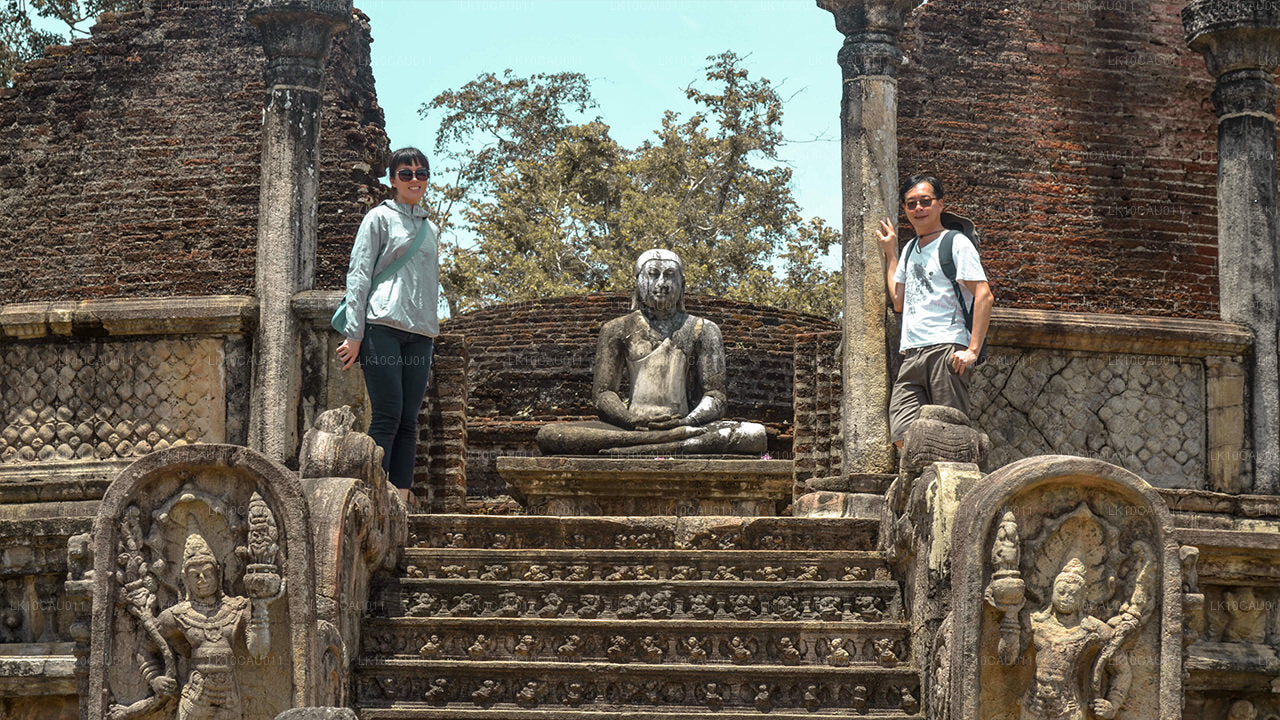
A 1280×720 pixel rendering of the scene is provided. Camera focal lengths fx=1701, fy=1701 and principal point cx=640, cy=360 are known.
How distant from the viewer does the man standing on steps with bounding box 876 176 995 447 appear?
7.85m

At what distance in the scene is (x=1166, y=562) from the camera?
638cm

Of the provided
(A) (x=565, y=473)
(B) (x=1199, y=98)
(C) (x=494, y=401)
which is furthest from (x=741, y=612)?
(B) (x=1199, y=98)

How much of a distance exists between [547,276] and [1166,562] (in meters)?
17.5

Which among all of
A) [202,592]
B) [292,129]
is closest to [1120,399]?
[292,129]

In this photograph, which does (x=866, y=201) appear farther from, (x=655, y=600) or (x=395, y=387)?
(x=655, y=600)

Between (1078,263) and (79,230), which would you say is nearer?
(1078,263)

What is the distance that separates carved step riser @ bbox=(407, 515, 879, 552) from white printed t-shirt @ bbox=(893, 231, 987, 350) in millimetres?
922

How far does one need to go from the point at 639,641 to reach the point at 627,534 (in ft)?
3.49

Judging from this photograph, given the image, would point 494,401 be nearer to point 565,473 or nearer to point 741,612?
point 565,473

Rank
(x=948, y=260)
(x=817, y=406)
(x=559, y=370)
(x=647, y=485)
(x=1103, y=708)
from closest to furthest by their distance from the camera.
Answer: (x=1103, y=708)
(x=948, y=260)
(x=647, y=485)
(x=817, y=406)
(x=559, y=370)

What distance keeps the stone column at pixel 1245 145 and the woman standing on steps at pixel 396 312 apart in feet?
15.1

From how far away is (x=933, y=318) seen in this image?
8.04 metres

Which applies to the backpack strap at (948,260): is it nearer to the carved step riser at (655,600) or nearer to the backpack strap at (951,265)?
the backpack strap at (951,265)

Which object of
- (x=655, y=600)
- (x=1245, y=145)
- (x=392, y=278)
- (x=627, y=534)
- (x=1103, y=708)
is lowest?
(x=1103, y=708)
